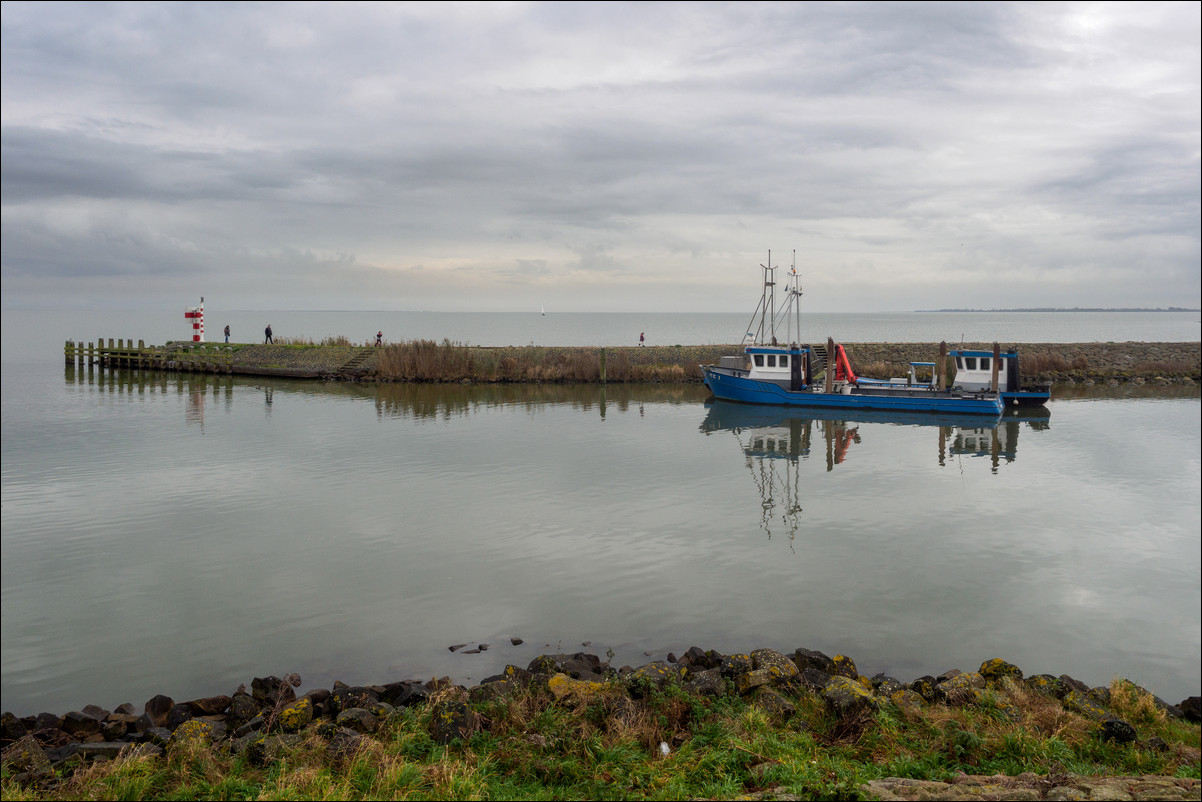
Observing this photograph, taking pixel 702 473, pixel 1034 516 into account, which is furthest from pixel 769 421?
pixel 1034 516

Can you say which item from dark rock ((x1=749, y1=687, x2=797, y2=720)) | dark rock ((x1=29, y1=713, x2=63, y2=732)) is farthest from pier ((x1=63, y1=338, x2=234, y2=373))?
dark rock ((x1=749, y1=687, x2=797, y2=720))

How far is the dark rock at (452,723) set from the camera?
7.75m

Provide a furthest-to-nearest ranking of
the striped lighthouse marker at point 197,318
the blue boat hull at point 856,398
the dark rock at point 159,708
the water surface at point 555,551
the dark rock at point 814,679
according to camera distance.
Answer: the striped lighthouse marker at point 197,318 < the blue boat hull at point 856,398 < the water surface at point 555,551 < the dark rock at point 814,679 < the dark rock at point 159,708

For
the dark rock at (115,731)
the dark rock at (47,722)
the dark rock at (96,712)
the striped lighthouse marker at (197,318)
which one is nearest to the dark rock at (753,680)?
the dark rock at (115,731)

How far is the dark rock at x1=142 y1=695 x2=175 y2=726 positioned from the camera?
29.1ft

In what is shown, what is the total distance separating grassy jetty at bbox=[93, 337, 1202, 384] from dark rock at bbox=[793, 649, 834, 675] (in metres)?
41.0

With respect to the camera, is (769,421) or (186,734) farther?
(769,421)

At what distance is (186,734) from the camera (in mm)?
7965

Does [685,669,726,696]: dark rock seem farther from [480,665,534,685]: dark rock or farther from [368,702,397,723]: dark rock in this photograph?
[368,702,397,723]: dark rock

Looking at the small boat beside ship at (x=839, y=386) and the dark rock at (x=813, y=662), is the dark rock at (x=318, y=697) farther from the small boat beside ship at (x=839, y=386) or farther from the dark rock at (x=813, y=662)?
the small boat beside ship at (x=839, y=386)

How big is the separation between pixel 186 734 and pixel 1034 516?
59.5 feet

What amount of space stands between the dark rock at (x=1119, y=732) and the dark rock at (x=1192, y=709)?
1.66m

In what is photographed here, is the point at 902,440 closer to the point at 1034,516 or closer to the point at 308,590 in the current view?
the point at 1034,516

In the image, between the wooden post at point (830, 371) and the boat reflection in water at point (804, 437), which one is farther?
the wooden post at point (830, 371)
